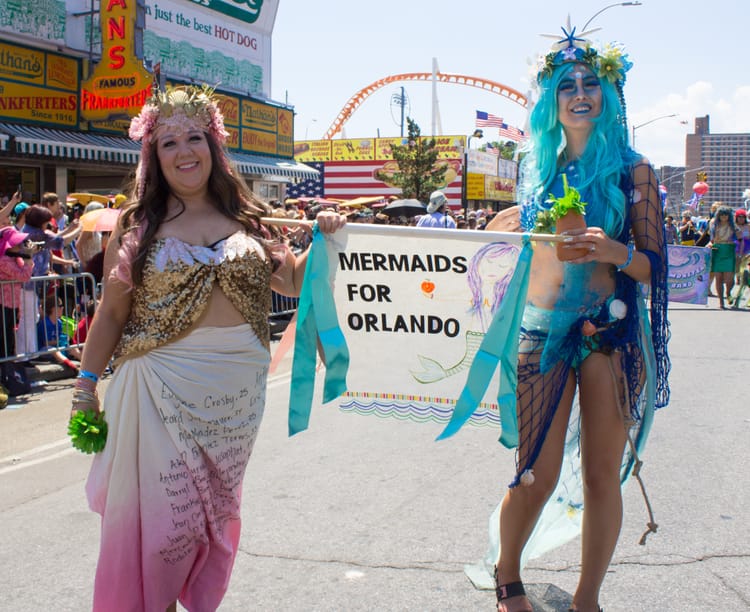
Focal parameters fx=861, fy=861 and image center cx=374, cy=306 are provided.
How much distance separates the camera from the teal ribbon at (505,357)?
3176mm

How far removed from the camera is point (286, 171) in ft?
83.9

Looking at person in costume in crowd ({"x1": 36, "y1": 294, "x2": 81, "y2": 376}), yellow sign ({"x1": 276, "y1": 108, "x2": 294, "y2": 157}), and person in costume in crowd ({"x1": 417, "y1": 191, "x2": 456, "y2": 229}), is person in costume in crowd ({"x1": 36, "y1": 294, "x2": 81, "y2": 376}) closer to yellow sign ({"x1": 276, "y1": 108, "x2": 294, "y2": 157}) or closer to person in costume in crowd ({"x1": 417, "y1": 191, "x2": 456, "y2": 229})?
person in costume in crowd ({"x1": 417, "y1": 191, "x2": 456, "y2": 229})

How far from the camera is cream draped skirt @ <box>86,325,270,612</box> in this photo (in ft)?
9.43

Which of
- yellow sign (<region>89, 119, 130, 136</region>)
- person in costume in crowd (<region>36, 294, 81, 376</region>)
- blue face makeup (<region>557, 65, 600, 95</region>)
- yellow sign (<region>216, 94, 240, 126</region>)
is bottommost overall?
person in costume in crowd (<region>36, 294, 81, 376</region>)

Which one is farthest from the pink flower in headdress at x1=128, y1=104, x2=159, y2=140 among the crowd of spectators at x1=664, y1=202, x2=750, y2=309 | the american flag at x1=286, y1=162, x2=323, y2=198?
the american flag at x1=286, y1=162, x2=323, y2=198

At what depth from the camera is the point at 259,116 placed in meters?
25.0

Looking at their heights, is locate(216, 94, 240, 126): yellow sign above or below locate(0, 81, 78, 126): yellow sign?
above

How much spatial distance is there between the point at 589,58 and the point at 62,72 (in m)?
16.1

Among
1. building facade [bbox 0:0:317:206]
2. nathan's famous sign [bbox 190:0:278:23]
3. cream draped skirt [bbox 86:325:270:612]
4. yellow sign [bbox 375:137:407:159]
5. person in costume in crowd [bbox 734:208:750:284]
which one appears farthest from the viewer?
yellow sign [bbox 375:137:407:159]

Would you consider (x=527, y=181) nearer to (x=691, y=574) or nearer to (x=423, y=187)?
(x=691, y=574)

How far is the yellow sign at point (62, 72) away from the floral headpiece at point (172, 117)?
15269mm

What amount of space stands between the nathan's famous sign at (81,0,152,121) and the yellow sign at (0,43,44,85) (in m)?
1.00

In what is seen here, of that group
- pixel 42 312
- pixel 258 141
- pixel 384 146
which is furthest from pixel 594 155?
pixel 384 146

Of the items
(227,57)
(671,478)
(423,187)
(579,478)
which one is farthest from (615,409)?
(423,187)
